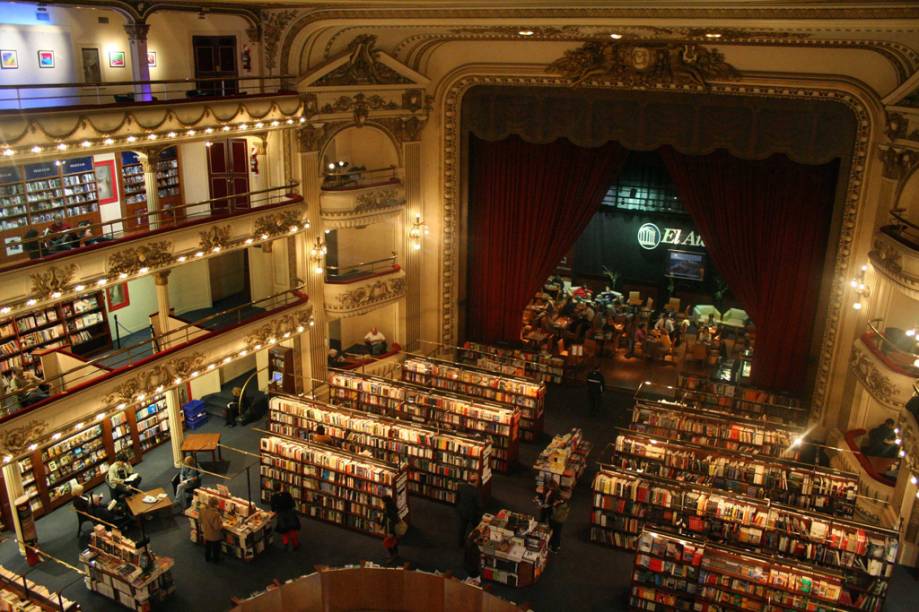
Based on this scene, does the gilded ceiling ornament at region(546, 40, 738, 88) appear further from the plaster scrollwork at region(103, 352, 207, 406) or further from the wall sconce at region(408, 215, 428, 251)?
the plaster scrollwork at region(103, 352, 207, 406)

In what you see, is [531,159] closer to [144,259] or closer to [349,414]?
[349,414]

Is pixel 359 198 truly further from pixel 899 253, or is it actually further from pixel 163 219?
pixel 899 253

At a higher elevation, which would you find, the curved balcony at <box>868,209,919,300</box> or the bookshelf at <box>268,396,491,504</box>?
the curved balcony at <box>868,209,919,300</box>

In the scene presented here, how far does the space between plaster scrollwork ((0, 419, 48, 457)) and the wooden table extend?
3.38 metres

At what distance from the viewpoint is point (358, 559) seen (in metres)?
11.7

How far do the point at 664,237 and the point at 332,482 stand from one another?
11.2 meters

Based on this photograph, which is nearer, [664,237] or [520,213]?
[520,213]

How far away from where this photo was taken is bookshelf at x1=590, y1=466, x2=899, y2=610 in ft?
33.7

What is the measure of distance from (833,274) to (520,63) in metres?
6.88

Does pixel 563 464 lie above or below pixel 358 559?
above

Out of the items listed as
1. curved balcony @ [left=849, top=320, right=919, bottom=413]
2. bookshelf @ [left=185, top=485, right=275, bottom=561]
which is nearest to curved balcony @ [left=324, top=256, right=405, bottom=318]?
bookshelf @ [left=185, top=485, right=275, bottom=561]

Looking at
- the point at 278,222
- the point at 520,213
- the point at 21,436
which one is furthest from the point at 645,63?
the point at 21,436

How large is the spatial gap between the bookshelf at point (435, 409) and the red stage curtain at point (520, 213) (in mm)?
3668

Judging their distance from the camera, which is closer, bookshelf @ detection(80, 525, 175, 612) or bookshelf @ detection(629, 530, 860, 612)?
bookshelf @ detection(629, 530, 860, 612)
